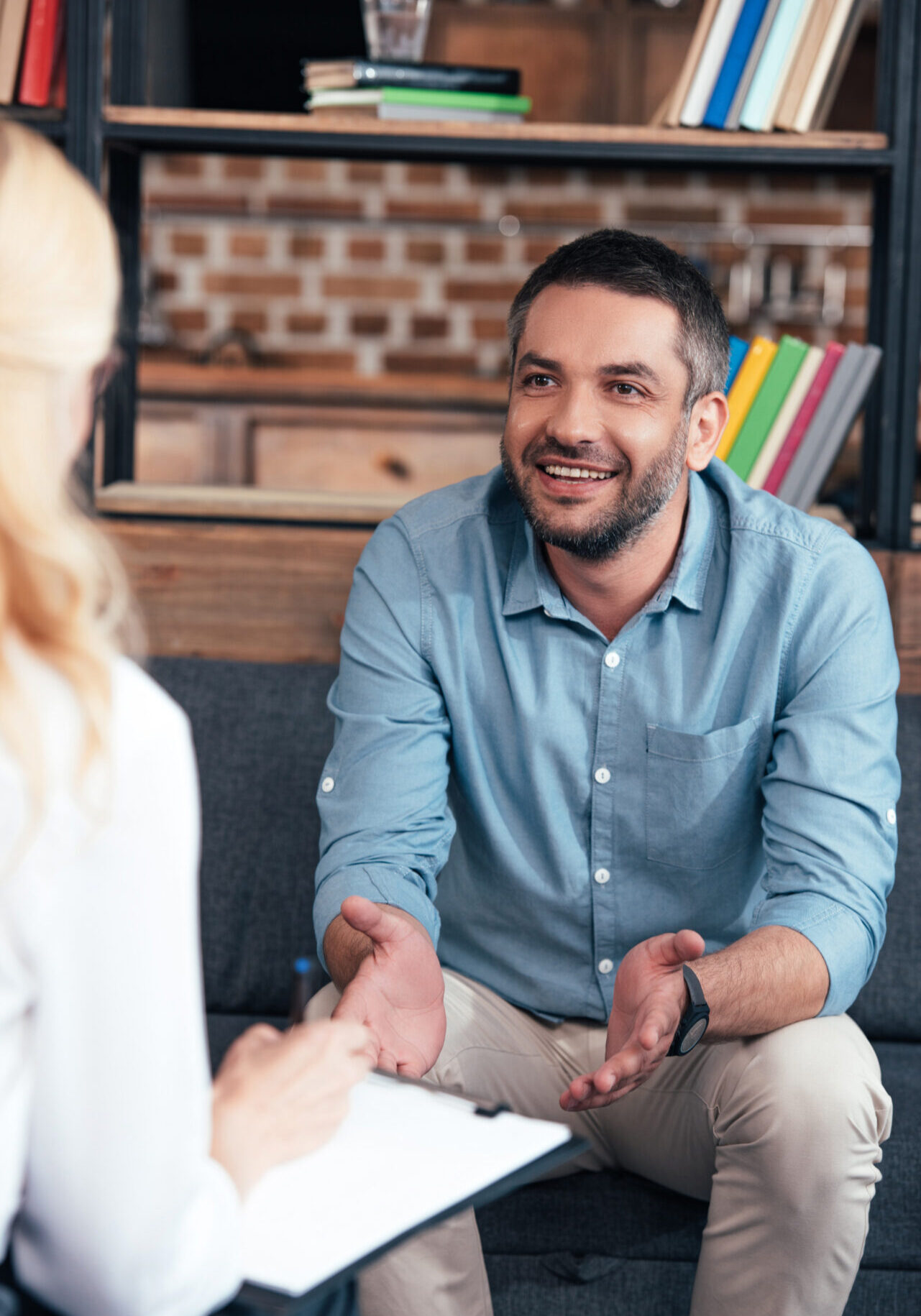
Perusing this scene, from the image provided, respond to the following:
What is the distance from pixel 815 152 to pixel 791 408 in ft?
1.09

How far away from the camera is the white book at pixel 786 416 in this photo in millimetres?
1774

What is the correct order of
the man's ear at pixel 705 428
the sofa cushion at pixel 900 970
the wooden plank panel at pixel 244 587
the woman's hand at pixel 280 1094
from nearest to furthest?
the woman's hand at pixel 280 1094 → the man's ear at pixel 705 428 → the sofa cushion at pixel 900 970 → the wooden plank panel at pixel 244 587

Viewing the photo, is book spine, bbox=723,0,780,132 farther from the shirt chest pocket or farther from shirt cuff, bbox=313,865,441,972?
shirt cuff, bbox=313,865,441,972

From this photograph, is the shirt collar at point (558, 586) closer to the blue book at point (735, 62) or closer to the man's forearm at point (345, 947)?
the man's forearm at point (345, 947)

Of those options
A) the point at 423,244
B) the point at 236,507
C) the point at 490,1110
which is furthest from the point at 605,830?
the point at 423,244

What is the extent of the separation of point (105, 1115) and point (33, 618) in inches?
9.1

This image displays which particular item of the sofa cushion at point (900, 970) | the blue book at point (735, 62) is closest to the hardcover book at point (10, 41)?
the blue book at point (735, 62)

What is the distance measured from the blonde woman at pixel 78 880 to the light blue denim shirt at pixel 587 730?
711mm

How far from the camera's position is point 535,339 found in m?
1.44

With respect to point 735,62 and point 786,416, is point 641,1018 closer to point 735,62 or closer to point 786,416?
point 786,416

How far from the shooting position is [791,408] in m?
1.79

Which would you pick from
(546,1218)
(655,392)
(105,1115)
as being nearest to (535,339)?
(655,392)

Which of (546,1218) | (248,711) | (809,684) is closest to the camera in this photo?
(546,1218)

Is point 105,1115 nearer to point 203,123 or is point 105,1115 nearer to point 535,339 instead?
point 535,339
